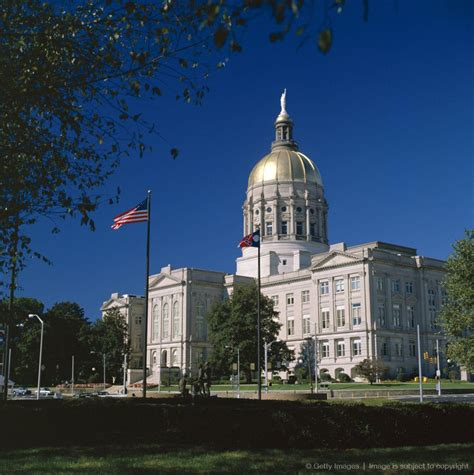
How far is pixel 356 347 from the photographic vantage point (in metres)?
99.2

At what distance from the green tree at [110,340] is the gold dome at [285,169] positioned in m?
42.0

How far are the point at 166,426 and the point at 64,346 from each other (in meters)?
102

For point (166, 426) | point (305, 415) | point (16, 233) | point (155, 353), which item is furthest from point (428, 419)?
point (155, 353)

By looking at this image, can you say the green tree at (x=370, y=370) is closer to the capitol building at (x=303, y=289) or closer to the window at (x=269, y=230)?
the capitol building at (x=303, y=289)

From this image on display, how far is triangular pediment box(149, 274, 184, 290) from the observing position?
125188 millimetres

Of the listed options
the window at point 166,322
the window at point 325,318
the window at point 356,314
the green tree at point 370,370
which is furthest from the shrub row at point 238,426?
the window at point 166,322

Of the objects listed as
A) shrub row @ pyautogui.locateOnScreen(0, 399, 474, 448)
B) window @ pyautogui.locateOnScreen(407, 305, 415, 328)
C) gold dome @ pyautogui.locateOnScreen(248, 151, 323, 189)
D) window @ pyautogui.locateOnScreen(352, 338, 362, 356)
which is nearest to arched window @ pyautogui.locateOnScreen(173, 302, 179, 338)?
gold dome @ pyautogui.locateOnScreen(248, 151, 323, 189)

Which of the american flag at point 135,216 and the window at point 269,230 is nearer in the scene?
the american flag at point 135,216

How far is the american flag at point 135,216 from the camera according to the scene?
122 feet

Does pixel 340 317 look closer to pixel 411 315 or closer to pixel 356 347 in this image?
pixel 356 347

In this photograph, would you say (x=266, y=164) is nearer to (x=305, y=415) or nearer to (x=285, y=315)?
(x=285, y=315)

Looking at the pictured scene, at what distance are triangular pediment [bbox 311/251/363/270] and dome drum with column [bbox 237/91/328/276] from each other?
56.5 ft

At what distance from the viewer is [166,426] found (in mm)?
18781

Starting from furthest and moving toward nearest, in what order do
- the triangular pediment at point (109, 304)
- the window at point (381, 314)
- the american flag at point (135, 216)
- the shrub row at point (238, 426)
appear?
1. the triangular pediment at point (109, 304)
2. the window at point (381, 314)
3. the american flag at point (135, 216)
4. the shrub row at point (238, 426)
